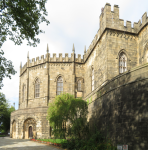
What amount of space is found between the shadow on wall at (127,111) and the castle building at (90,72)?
0.13 m

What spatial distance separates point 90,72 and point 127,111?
1344 cm

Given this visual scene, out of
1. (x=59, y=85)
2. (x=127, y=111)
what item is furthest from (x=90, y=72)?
(x=127, y=111)

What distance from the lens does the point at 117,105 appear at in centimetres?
1243

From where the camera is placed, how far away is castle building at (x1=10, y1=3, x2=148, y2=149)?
1769 cm

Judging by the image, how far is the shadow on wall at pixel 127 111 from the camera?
32.9 ft

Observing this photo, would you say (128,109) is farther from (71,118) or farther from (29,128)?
(29,128)

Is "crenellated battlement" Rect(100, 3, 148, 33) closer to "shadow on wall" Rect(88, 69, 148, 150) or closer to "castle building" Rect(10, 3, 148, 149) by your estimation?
"castle building" Rect(10, 3, 148, 149)

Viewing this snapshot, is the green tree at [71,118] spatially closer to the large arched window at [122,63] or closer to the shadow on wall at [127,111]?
the shadow on wall at [127,111]

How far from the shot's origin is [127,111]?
36.9 ft

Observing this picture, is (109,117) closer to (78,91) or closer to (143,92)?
(143,92)

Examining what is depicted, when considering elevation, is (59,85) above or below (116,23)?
below

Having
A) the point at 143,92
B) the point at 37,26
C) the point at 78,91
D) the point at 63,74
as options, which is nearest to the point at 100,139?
the point at 143,92

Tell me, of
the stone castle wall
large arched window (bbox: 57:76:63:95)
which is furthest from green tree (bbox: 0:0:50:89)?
large arched window (bbox: 57:76:63:95)

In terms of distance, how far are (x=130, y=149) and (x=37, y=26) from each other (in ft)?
27.3
